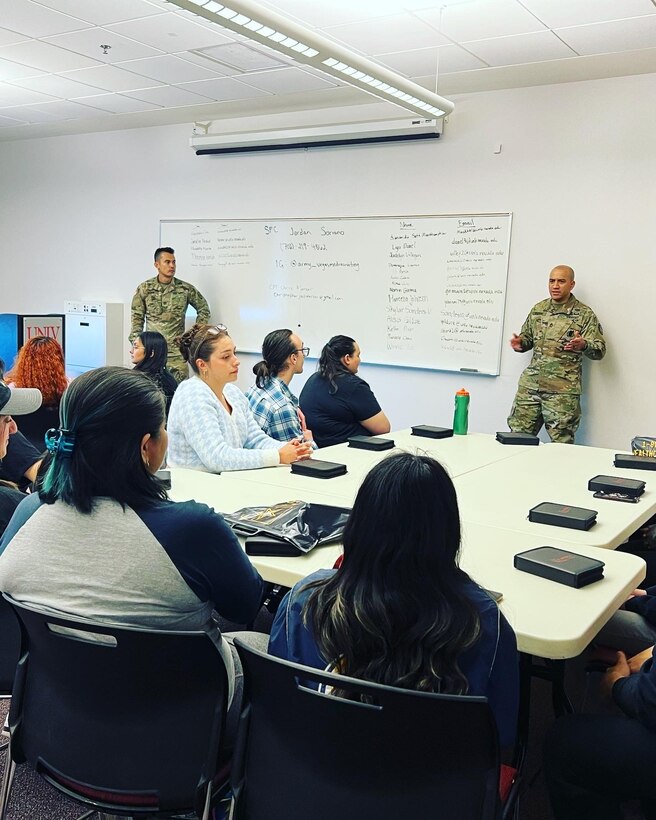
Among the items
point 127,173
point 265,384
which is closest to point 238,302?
point 127,173

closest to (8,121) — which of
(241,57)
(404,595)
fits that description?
(241,57)

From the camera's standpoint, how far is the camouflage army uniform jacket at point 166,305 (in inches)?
253

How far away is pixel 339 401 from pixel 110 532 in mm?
2432

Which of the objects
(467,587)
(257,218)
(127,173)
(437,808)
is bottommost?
(437,808)

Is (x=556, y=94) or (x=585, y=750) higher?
(x=556, y=94)

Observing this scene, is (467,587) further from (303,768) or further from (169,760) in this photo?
(169,760)

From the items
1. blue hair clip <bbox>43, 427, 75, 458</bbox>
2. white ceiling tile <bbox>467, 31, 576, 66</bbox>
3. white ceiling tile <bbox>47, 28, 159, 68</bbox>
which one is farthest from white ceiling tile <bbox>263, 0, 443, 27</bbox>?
blue hair clip <bbox>43, 427, 75, 458</bbox>

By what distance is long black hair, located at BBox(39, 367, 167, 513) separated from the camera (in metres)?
1.38

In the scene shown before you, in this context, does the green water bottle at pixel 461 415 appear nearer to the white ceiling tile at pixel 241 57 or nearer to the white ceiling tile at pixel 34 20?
the white ceiling tile at pixel 241 57

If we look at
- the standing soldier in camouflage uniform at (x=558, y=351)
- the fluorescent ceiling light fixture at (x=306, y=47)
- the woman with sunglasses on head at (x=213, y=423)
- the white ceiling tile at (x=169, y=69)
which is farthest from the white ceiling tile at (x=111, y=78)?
the standing soldier in camouflage uniform at (x=558, y=351)

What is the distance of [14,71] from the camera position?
5.23 meters

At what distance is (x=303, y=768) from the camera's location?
1.15 m

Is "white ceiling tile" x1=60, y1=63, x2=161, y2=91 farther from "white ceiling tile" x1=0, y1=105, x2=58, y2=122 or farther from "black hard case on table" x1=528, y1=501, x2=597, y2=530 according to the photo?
"black hard case on table" x1=528, y1=501, x2=597, y2=530

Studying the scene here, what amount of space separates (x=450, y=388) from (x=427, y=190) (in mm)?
1429
